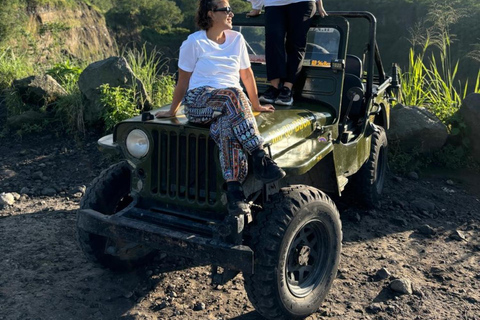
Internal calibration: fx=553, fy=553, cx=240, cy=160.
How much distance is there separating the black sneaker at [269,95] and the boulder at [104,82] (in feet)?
9.19

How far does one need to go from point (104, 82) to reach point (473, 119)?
4716mm

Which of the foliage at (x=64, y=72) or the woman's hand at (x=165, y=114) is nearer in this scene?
the woman's hand at (x=165, y=114)

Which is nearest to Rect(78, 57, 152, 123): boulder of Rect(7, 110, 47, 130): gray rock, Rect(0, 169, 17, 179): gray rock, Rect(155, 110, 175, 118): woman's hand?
Rect(7, 110, 47, 130): gray rock

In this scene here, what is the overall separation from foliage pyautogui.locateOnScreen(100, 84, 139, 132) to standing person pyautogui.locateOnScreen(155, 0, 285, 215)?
2.95 meters

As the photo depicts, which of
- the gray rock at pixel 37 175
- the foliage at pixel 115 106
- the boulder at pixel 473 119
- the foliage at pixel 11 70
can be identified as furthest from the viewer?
the foliage at pixel 11 70

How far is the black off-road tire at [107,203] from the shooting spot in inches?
157

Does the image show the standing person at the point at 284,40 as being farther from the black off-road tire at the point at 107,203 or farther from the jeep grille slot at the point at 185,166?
the black off-road tire at the point at 107,203

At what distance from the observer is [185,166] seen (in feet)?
12.1

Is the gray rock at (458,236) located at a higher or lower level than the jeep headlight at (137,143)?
lower

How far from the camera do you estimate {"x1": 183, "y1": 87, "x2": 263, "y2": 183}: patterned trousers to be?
3.42 m

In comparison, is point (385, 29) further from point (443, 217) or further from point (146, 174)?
point (146, 174)

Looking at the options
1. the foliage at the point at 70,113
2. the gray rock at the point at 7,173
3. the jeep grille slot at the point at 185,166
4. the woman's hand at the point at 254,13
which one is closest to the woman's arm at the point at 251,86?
the jeep grille slot at the point at 185,166

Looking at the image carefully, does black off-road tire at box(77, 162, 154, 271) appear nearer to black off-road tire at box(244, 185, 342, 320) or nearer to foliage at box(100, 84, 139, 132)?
black off-road tire at box(244, 185, 342, 320)

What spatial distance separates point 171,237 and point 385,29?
2383 centimetres
